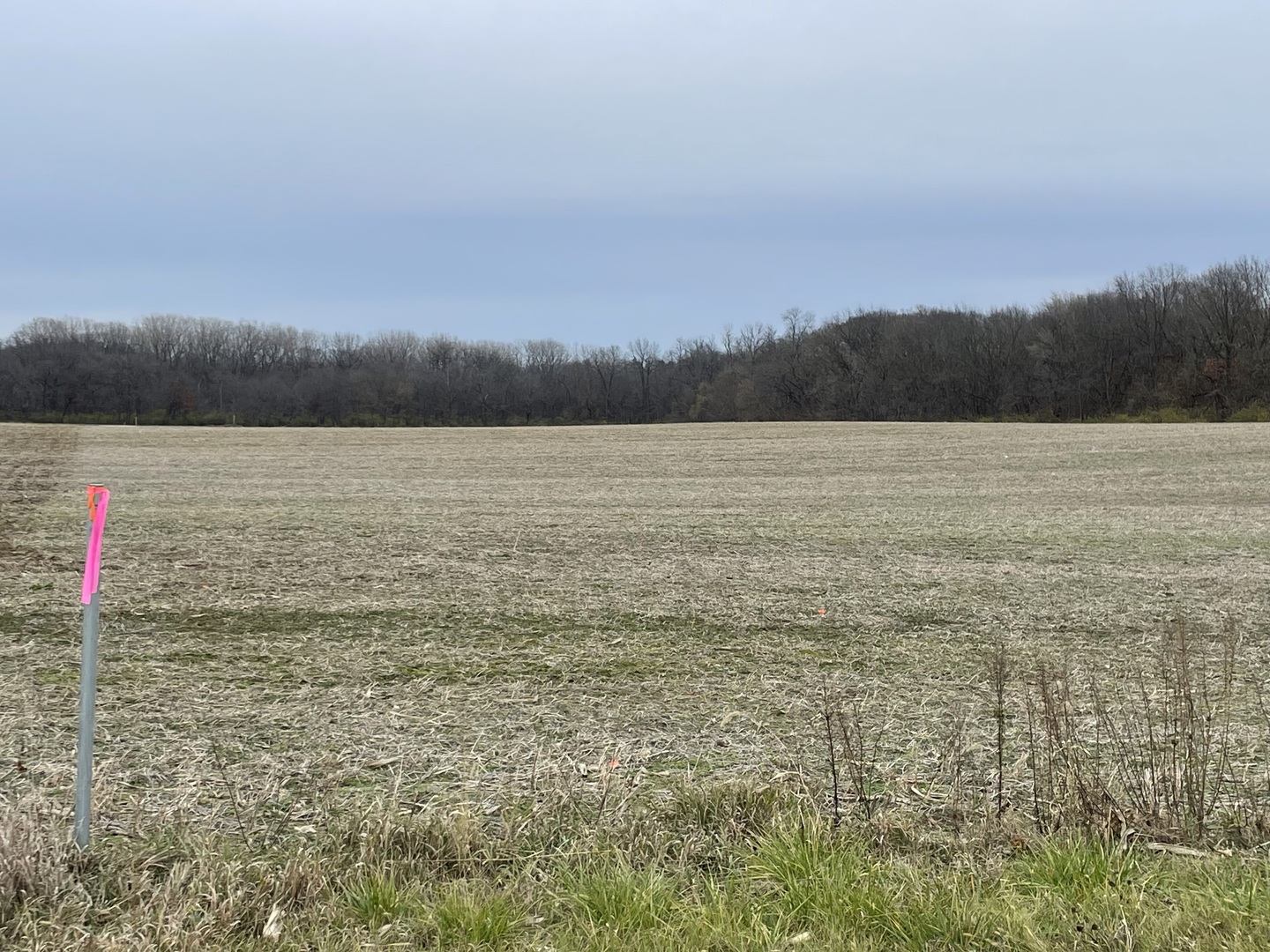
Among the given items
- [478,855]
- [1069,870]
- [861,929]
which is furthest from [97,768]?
[1069,870]

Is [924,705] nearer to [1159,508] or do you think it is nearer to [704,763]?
[704,763]

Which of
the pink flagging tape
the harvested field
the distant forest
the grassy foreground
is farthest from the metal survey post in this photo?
the distant forest

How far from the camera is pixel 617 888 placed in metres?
3.53

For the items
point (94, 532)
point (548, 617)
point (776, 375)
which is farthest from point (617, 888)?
point (776, 375)

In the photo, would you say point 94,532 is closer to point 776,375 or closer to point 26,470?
point 26,470

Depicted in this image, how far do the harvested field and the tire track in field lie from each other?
251 mm

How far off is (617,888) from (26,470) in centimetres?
2836

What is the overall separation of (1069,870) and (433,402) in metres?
89.2

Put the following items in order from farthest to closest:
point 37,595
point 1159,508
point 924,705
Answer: point 1159,508
point 37,595
point 924,705

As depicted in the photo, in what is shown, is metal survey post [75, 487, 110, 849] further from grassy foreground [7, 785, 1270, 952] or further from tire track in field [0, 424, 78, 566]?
tire track in field [0, 424, 78, 566]

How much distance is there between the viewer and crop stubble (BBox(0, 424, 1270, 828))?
5363 mm

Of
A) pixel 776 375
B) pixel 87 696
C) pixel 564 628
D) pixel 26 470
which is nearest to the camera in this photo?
pixel 87 696

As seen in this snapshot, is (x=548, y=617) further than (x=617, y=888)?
Yes

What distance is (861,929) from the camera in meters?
3.33
